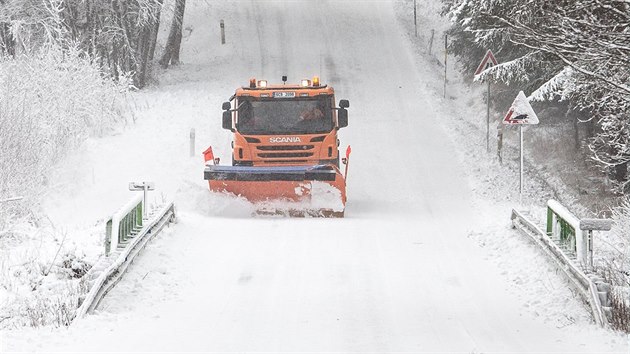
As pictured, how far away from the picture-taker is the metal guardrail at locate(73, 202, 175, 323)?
338 inches

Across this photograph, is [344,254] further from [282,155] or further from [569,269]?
[282,155]

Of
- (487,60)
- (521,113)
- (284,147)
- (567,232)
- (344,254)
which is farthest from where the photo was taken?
(487,60)

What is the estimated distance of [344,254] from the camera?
12344mm

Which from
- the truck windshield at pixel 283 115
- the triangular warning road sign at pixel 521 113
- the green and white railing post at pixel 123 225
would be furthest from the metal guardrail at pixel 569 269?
the green and white railing post at pixel 123 225

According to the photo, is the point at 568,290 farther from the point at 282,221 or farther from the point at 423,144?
the point at 423,144

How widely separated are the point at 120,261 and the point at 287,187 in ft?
20.4

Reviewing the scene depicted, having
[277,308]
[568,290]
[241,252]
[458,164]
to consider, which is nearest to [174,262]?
[241,252]

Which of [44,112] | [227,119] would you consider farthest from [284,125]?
[44,112]

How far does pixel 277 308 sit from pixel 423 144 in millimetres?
15689

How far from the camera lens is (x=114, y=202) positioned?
63.8 ft

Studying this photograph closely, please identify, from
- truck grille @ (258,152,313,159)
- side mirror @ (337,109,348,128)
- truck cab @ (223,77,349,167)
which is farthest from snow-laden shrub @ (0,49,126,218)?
side mirror @ (337,109,348,128)

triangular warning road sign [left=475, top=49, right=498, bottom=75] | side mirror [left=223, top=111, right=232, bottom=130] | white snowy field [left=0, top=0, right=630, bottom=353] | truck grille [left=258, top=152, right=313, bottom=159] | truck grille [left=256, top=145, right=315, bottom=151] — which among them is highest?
triangular warning road sign [left=475, top=49, right=498, bottom=75]

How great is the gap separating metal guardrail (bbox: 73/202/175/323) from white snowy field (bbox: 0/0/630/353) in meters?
0.17

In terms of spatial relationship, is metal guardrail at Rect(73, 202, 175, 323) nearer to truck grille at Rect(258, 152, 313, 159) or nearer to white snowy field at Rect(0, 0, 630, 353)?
white snowy field at Rect(0, 0, 630, 353)
